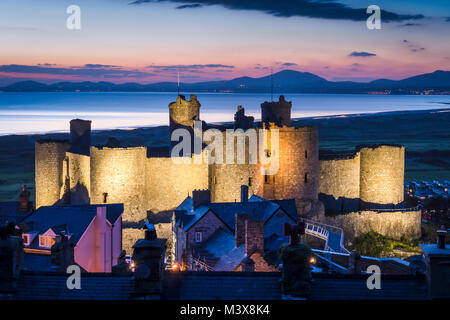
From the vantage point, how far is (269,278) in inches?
485

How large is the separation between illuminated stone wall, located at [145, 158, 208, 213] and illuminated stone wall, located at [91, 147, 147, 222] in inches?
30.6

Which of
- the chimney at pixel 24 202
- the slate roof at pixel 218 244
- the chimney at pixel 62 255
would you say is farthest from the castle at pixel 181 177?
the chimney at pixel 62 255

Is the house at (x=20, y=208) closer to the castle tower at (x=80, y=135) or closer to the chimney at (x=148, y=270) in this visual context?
the castle tower at (x=80, y=135)

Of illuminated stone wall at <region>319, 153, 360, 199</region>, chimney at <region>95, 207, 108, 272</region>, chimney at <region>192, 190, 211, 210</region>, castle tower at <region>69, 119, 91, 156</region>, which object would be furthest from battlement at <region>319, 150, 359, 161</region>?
chimney at <region>95, 207, 108, 272</region>

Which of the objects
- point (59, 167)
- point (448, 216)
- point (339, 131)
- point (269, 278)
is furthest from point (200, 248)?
point (339, 131)

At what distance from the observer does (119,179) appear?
3338 centimetres

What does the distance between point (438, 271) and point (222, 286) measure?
4021 millimetres

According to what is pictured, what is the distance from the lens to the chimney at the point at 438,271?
11578mm

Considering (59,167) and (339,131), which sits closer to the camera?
(59,167)

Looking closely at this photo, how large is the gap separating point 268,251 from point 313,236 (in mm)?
10364

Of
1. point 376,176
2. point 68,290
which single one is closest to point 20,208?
point 68,290

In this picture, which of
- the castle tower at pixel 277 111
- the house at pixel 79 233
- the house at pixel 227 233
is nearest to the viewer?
the house at pixel 227 233
